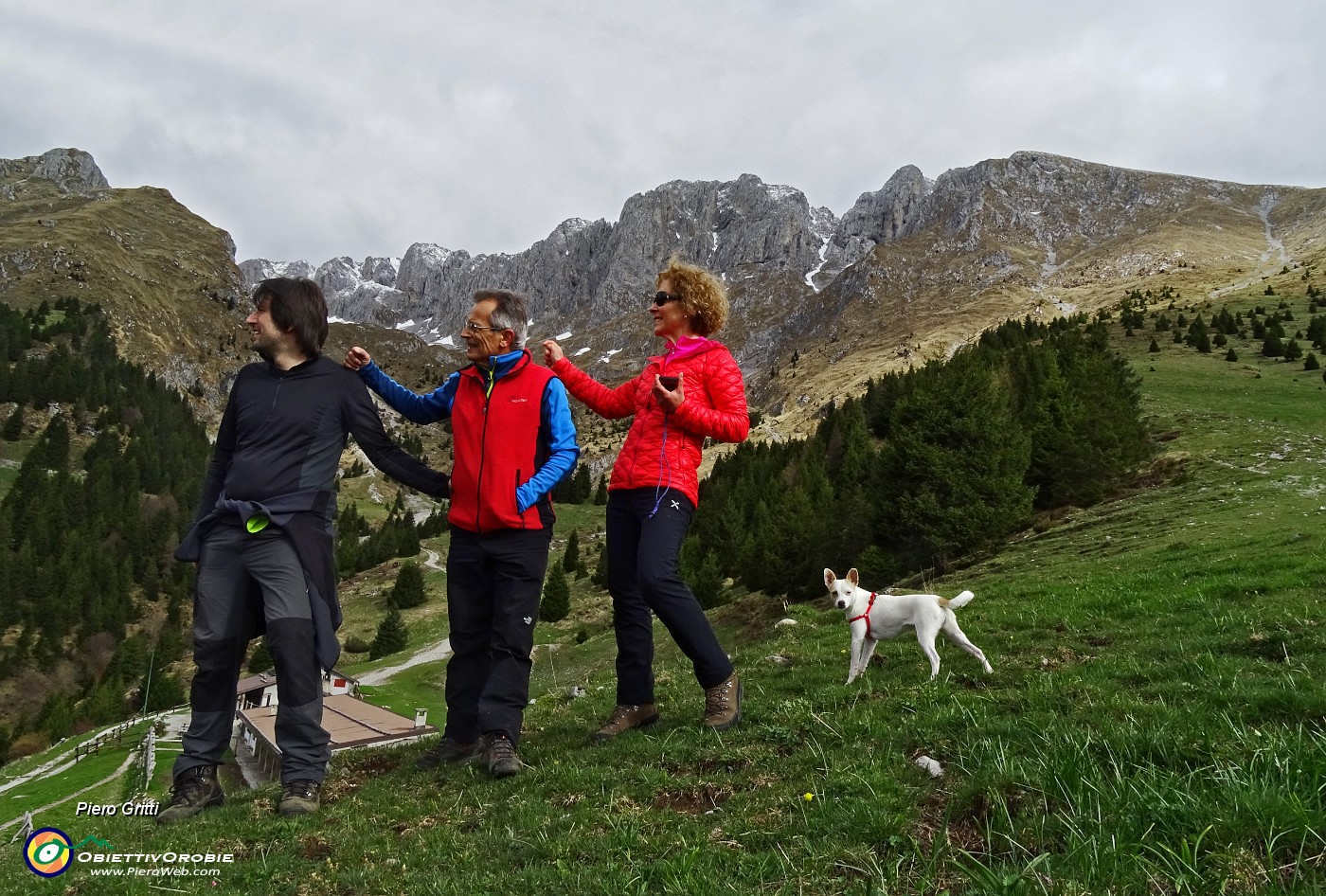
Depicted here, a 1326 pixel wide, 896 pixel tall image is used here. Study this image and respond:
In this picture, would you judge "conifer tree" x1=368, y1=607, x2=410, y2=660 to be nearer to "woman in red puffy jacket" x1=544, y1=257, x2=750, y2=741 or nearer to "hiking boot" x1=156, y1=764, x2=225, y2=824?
"hiking boot" x1=156, y1=764, x2=225, y2=824

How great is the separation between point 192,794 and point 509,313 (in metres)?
5.43

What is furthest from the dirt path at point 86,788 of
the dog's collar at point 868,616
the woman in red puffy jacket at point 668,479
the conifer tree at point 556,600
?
the dog's collar at point 868,616

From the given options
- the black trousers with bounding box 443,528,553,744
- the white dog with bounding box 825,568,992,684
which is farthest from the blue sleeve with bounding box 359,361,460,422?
the white dog with bounding box 825,568,992,684

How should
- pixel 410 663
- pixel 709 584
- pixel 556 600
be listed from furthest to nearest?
pixel 410 663 → pixel 556 600 → pixel 709 584

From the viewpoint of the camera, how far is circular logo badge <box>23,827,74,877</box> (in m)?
5.07

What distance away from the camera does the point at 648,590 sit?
657 cm

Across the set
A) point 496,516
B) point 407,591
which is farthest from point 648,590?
point 407,591

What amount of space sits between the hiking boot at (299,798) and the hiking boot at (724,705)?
3711mm

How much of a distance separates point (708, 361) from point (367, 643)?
78.2 meters

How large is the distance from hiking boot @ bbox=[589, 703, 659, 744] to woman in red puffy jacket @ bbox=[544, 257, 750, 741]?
10 mm

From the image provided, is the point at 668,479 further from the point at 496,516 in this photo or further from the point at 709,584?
the point at 709,584

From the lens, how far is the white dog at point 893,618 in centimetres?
887

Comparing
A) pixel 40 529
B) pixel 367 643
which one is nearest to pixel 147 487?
pixel 40 529
